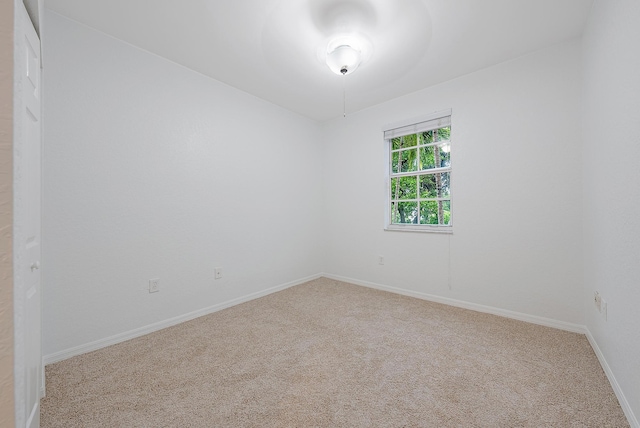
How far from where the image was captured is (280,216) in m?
3.55

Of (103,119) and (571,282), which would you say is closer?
(103,119)

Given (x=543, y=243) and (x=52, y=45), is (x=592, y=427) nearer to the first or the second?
(x=543, y=243)

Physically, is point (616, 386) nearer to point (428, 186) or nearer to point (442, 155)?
point (428, 186)

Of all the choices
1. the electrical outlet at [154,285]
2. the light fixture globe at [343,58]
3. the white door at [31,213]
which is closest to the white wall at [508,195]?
the light fixture globe at [343,58]

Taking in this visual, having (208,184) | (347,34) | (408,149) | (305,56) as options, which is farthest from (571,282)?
(208,184)

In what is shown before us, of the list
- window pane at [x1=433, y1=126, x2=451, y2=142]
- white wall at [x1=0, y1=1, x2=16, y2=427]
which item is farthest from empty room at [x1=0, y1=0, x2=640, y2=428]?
window pane at [x1=433, y1=126, x2=451, y2=142]

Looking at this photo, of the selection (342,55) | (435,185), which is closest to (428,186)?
(435,185)

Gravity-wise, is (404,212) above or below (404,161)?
below

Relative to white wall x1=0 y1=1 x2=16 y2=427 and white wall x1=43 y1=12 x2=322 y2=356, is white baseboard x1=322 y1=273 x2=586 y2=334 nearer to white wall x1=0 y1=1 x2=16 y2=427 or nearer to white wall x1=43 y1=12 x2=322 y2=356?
white wall x1=43 y1=12 x2=322 y2=356

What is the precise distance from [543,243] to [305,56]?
9.21 feet

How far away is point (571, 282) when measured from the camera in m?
2.24

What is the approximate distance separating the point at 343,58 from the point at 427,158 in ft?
5.60

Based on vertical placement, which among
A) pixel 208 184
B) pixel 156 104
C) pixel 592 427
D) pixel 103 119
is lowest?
pixel 592 427

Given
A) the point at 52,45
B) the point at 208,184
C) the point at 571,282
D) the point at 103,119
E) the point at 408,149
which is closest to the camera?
the point at 52,45
